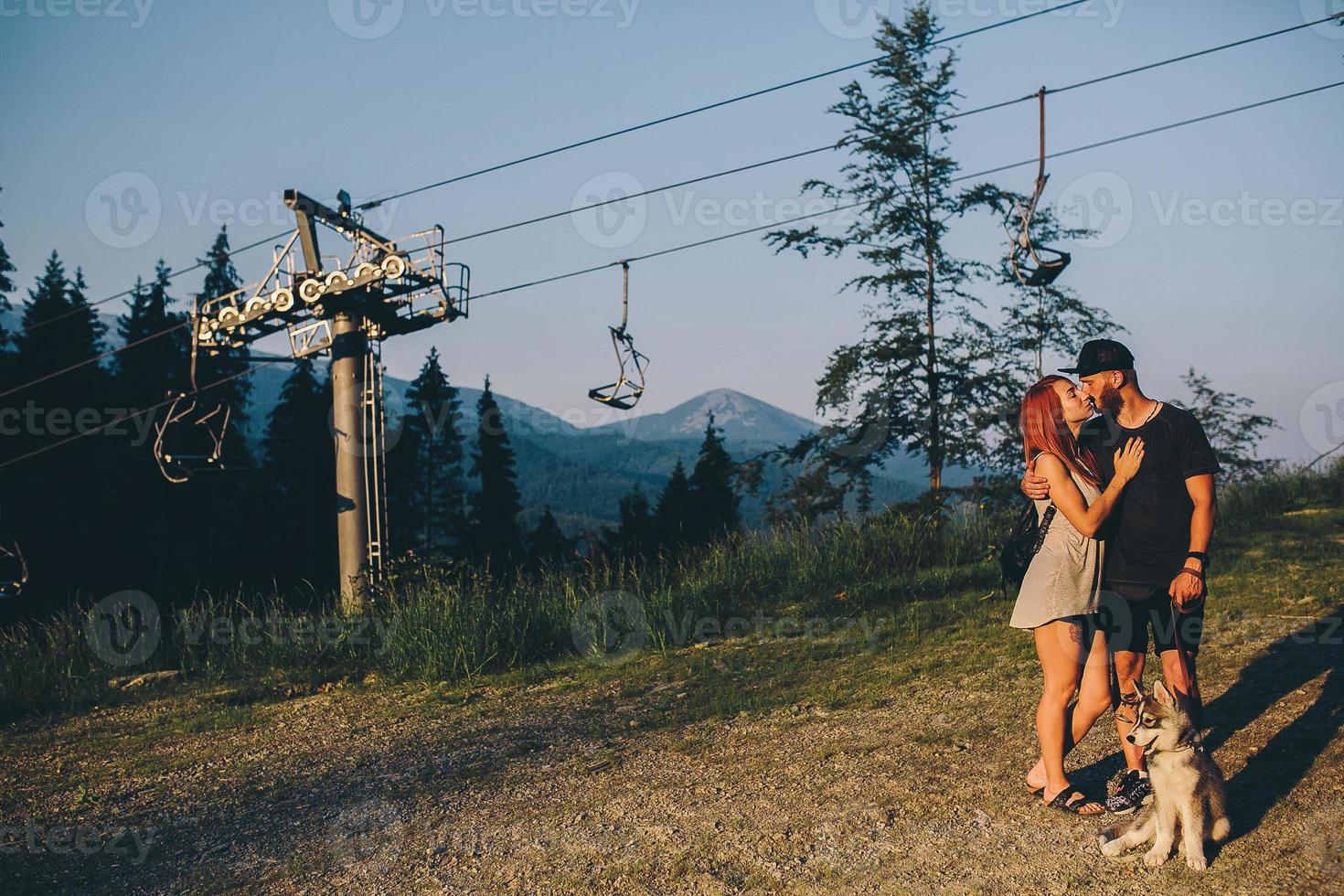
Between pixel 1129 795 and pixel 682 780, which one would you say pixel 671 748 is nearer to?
pixel 682 780

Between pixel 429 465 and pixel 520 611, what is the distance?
53.8 metres

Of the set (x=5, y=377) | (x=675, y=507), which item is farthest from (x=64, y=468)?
(x=675, y=507)

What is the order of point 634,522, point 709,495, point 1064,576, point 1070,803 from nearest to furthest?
point 1064,576 → point 1070,803 → point 634,522 → point 709,495

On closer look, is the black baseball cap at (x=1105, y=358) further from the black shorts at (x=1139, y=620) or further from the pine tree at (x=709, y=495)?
the pine tree at (x=709, y=495)

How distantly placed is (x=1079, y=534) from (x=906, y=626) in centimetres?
513

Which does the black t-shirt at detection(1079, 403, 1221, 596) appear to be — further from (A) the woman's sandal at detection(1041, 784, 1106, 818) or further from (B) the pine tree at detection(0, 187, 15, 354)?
(B) the pine tree at detection(0, 187, 15, 354)

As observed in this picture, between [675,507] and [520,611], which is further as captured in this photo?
[675,507]

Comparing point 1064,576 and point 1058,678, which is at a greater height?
point 1064,576

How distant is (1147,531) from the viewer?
455 cm

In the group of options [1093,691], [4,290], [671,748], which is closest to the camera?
[1093,691]

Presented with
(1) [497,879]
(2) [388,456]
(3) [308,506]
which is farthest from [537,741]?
(2) [388,456]

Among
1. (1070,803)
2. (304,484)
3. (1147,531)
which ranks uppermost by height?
(304,484)

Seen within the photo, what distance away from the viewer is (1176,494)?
14.8ft

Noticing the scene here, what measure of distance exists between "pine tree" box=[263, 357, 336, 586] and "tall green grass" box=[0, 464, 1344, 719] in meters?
31.3
